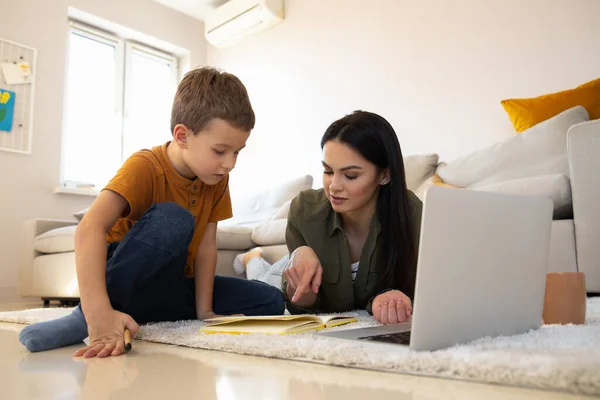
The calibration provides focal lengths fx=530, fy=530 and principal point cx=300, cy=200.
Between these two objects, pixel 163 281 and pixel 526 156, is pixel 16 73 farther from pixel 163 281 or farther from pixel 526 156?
pixel 526 156

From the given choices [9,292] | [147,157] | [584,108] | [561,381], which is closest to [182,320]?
[147,157]

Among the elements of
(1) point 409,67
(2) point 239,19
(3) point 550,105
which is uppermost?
(2) point 239,19

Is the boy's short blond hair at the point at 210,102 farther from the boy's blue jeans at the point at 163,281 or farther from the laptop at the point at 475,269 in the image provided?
the laptop at the point at 475,269

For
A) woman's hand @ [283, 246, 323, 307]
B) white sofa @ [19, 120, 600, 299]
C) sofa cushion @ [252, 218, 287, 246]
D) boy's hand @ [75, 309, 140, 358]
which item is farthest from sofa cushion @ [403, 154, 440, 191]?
boy's hand @ [75, 309, 140, 358]

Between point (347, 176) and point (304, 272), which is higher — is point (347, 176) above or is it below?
above

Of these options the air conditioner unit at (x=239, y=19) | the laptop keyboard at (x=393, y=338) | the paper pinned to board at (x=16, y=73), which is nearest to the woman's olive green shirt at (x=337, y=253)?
the laptop keyboard at (x=393, y=338)

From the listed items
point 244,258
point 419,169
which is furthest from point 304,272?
point 419,169

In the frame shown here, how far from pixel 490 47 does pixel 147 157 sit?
8.85 feet

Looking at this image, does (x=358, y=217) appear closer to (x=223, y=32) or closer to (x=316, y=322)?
(x=316, y=322)

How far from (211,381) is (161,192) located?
Answer: 63 cm

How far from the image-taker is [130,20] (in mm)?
4688

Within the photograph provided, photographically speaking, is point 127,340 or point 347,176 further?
point 347,176

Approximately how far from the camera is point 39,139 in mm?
3996

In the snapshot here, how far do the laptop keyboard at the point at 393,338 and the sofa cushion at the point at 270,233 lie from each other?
2.09 metres
